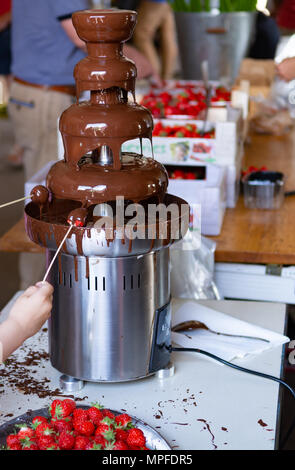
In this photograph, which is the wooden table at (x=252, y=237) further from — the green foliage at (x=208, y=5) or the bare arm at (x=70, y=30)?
the green foliage at (x=208, y=5)

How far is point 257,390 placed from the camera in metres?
A: 1.55

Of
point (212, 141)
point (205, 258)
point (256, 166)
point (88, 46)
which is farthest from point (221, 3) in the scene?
point (88, 46)

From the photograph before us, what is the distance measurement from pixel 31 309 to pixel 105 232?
209 millimetres

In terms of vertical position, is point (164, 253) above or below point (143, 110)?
below

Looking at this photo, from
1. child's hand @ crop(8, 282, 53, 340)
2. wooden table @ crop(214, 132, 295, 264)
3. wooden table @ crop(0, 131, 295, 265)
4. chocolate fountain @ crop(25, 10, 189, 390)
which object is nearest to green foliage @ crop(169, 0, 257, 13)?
wooden table @ crop(214, 132, 295, 264)

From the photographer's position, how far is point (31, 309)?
1310mm

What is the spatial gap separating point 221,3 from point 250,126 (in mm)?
1291

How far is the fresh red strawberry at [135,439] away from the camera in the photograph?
126 centimetres

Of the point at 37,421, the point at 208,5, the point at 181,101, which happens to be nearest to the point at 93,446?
the point at 37,421

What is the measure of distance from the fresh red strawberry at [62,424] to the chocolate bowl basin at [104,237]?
0.33 metres

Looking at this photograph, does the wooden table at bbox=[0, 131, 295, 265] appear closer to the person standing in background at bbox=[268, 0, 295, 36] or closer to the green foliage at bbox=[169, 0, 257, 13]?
the green foliage at bbox=[169, 0, 257, 13]

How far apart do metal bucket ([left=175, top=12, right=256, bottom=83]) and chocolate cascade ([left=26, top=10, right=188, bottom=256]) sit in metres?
3.47

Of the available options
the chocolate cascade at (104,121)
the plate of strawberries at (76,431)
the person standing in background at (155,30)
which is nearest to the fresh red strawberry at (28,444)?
the plate of strawberries at (76,431)
